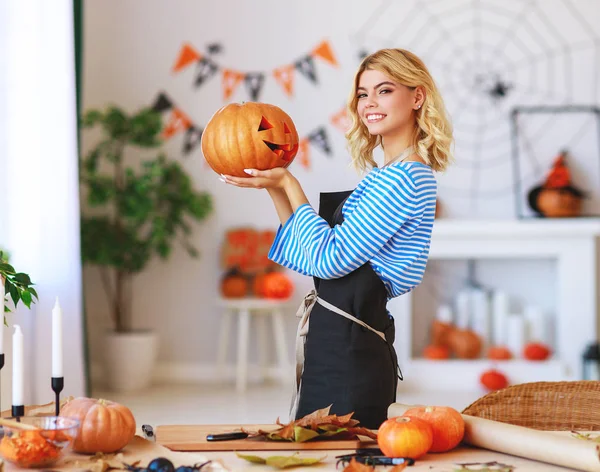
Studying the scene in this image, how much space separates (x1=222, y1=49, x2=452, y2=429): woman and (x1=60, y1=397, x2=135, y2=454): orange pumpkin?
0.54 metres

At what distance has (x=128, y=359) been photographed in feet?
15.6

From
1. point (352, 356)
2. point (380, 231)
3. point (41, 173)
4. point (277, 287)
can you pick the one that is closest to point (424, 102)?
point (380, 231)

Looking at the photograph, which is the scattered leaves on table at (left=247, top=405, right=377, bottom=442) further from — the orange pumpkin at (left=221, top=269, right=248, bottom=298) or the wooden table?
the orange pumpkin at (left=221, top=269, right=248, bottom=298)

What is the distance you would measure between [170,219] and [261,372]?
1.10m

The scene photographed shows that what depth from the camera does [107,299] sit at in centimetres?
519

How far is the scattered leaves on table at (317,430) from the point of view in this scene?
126cm

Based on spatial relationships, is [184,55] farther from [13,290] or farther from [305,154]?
[13,290]

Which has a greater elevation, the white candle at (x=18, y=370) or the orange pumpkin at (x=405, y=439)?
the white candle at (x=18, y=370)

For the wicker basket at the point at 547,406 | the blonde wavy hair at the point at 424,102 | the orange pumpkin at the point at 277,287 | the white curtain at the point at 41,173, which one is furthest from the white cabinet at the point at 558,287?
the wicker basket at the point at 547,406

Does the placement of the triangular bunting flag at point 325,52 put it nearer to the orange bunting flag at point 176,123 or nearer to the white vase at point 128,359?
the orange bunting flag at point 176,123

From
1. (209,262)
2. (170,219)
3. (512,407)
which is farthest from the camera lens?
(209,262)

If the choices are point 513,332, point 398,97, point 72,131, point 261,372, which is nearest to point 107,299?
point 261,372

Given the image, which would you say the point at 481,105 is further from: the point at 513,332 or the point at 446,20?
the point at 513,332

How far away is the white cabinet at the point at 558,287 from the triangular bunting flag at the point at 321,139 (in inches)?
32.4
